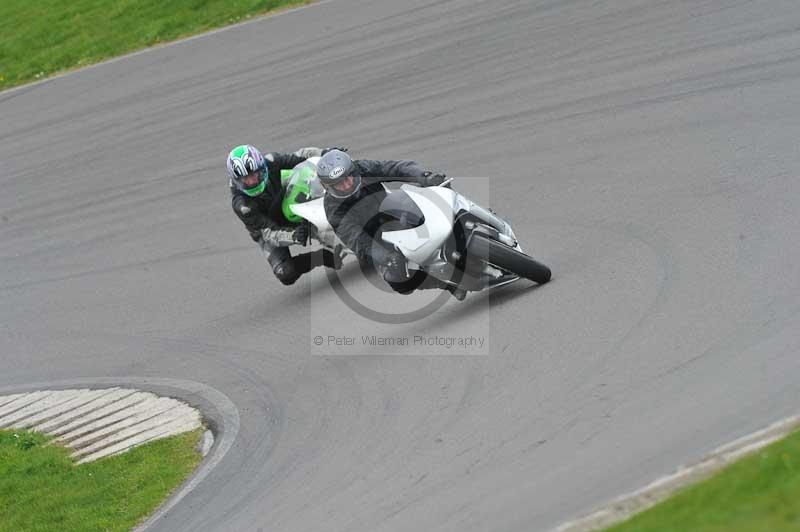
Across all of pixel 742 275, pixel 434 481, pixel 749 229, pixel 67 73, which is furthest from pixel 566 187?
pixel 67 73

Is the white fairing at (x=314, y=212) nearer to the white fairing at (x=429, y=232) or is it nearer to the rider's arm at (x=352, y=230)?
the rider's arm at (x=352, y=230)

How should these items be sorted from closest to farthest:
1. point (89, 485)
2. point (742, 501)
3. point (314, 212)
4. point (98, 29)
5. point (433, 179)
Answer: point (742, 501), point (89, 485), point (433, 179), point (314, 212), point (98, 29)

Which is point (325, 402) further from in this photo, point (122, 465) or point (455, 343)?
Result: point (122, 465)

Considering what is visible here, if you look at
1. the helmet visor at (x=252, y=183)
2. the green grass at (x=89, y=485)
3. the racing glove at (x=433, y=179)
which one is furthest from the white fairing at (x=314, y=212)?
the green grass at (x=89, y=485)

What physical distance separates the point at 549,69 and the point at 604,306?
6.87 meters

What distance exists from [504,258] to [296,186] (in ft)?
10.4

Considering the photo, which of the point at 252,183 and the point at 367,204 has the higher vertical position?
the point at 367,204

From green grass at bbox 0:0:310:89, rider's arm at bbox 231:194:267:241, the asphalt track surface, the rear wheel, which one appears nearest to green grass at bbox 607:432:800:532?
the asphalt track surface

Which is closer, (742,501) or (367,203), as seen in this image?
(742,501)

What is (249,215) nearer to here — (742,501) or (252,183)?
(252,183)

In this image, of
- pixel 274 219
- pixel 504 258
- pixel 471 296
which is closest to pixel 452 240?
pixel 504 258

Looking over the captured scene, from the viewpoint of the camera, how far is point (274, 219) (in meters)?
12.5

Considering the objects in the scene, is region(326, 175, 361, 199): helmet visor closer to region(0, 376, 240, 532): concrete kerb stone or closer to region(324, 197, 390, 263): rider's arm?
region(324, 197, 390, 263): rider's arm

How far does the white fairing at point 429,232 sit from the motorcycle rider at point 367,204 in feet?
0.32
